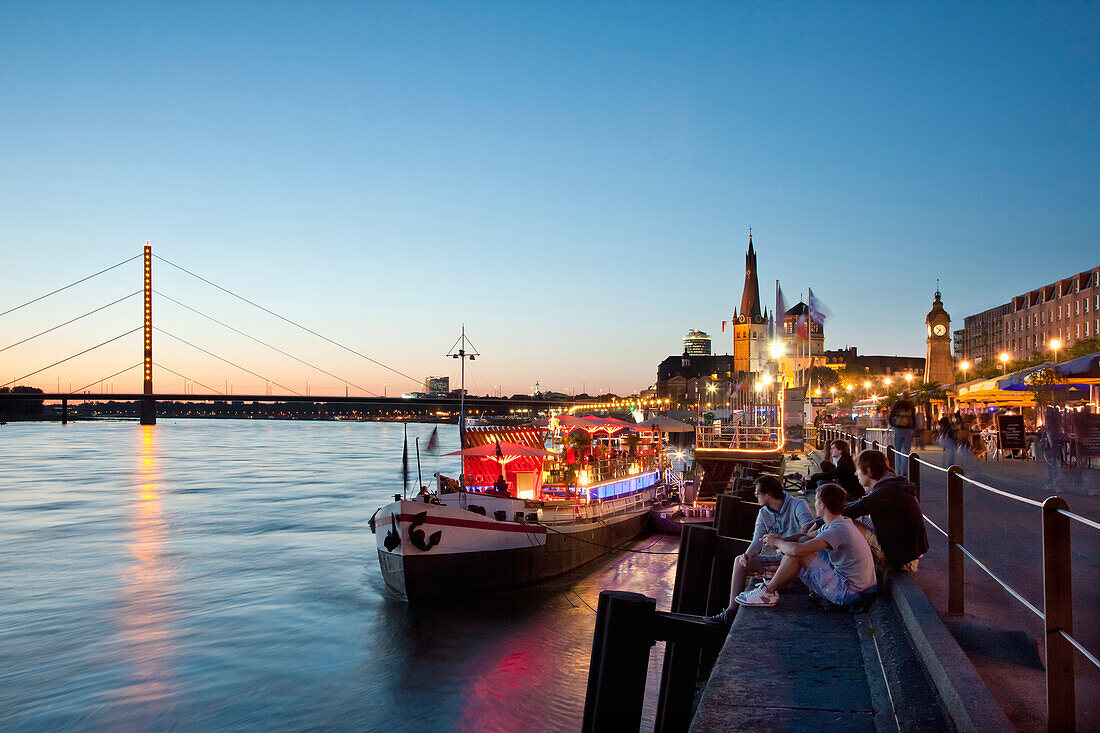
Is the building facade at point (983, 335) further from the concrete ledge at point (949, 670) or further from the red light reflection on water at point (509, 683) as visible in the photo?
the concrete ledge at point (949, 670)

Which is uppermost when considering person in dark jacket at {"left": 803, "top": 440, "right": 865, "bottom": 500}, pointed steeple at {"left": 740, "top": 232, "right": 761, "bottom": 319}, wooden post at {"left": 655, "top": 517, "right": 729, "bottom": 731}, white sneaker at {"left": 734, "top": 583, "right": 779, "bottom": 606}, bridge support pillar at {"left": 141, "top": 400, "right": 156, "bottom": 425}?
pointed steeple at {"left": 740, "top": 232, "right": 761, "bottom": 319}

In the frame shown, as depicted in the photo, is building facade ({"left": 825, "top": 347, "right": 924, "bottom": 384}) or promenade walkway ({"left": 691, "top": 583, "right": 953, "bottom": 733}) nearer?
promenade walkway ({"left": 691, "top": 583, "right": 953, "bottom": 733})

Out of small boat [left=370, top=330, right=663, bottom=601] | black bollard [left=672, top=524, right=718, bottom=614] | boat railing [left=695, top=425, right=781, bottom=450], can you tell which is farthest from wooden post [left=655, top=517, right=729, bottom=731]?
boat railing [left=695, top=425, right=781, bottom=450]

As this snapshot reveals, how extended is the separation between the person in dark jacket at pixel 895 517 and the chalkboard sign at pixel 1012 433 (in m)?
17.0

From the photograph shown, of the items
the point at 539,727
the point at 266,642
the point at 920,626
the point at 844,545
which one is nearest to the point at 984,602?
the point at 844,545

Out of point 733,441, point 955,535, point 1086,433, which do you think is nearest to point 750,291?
point 733,441

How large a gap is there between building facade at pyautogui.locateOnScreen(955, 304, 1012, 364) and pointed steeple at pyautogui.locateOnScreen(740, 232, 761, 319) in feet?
130

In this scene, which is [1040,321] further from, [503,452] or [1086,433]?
[503,452]

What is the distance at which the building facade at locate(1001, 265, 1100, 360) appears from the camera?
71.1 metres

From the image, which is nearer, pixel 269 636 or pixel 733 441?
pixel 269 636

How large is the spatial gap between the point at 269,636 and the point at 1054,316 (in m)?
83.0

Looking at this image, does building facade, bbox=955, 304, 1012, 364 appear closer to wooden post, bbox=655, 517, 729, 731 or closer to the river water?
the river water

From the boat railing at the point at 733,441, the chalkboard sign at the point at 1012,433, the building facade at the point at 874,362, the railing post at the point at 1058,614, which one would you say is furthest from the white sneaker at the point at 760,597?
the building facade at the point at 874,362

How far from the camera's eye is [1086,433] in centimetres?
1584
